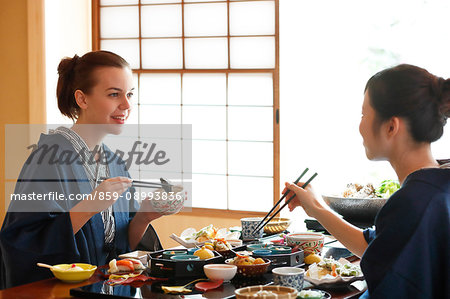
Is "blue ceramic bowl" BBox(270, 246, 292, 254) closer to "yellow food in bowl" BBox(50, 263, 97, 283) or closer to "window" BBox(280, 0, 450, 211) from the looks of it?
"yellow food in bowl" BBox(50, 263, 97, 283)

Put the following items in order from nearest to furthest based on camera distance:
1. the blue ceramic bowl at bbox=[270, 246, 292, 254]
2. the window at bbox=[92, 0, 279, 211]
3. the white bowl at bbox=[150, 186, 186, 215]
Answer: the blue ceramic bowl at bbox=[270, 246, 292, 254]
the white bowl at bbox=[150, 186, 186, 215]
the window at bbox=[92, 0, 279, 211]

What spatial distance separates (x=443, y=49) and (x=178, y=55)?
3.93m

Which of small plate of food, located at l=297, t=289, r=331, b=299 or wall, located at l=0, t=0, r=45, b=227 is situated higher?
wall, located at l=0, t=0, r=45, b=227

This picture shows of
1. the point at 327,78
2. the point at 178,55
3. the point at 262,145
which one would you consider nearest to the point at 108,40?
the point at 178,55

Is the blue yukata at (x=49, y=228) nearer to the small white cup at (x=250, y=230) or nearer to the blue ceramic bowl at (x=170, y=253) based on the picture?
the blue ceramic bowl at (x=170, y=253)

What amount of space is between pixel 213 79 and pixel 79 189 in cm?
277

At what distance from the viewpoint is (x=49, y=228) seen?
237 centimetres

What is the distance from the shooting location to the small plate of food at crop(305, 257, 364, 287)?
6.37 feet

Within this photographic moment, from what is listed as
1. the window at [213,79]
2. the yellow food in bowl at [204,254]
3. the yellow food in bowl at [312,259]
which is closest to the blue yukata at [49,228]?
the yellow food in bowl at [204,254]

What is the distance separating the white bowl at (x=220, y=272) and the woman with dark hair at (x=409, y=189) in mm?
426

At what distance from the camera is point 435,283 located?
5.72 ft

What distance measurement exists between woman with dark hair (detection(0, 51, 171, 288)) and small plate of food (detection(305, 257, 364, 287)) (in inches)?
33.4

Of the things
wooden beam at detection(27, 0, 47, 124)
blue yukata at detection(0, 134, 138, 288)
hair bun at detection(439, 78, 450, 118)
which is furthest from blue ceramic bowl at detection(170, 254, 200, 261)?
wooden beam at detection(27, 0, 47, 124)

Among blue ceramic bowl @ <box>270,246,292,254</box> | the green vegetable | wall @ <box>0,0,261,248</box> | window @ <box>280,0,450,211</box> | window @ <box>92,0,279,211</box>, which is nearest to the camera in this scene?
blue ceramic bowl @ <box>270,246,292,254</box>
